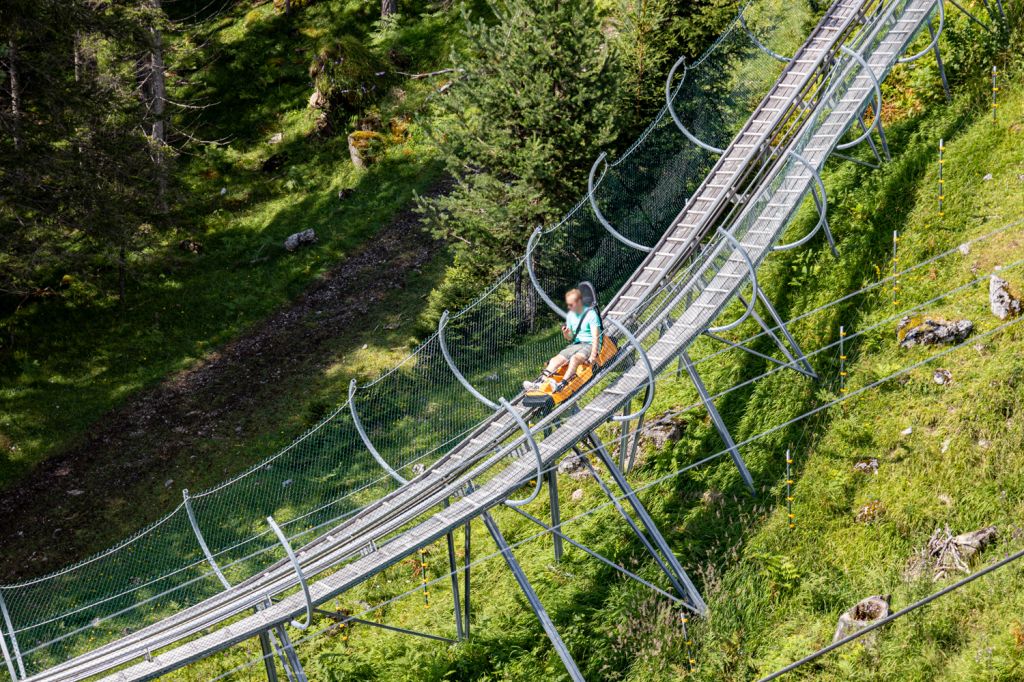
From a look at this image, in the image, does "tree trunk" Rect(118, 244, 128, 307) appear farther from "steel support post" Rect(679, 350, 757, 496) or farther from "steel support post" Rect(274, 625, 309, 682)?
"steel support post" Rect(679, 350, 757, 496)

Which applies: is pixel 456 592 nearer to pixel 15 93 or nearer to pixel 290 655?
pixel 290 655

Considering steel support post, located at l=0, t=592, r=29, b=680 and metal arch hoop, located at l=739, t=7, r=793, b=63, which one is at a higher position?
metal arch hoop, located at l=739, t=7, r=793, b=63

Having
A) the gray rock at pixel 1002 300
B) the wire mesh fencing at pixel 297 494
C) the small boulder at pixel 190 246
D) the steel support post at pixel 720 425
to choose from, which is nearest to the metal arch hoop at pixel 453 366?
the wire mesh fencing at pixel 297 494

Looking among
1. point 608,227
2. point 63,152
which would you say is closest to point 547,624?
point 608,227

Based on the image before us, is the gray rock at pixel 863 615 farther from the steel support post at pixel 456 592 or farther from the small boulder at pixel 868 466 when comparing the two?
the steel support post at pixel 456 592

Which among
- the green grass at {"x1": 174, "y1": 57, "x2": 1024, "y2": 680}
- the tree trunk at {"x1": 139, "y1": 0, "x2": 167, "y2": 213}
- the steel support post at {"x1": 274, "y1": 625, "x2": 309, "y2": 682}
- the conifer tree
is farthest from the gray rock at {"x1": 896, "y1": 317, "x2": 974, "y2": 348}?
the tree trunk at {"x1": 139, "y1": 0, "x2": 167, "y2": 213}

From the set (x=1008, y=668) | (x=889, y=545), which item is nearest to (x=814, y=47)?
(x=889, y=545)
